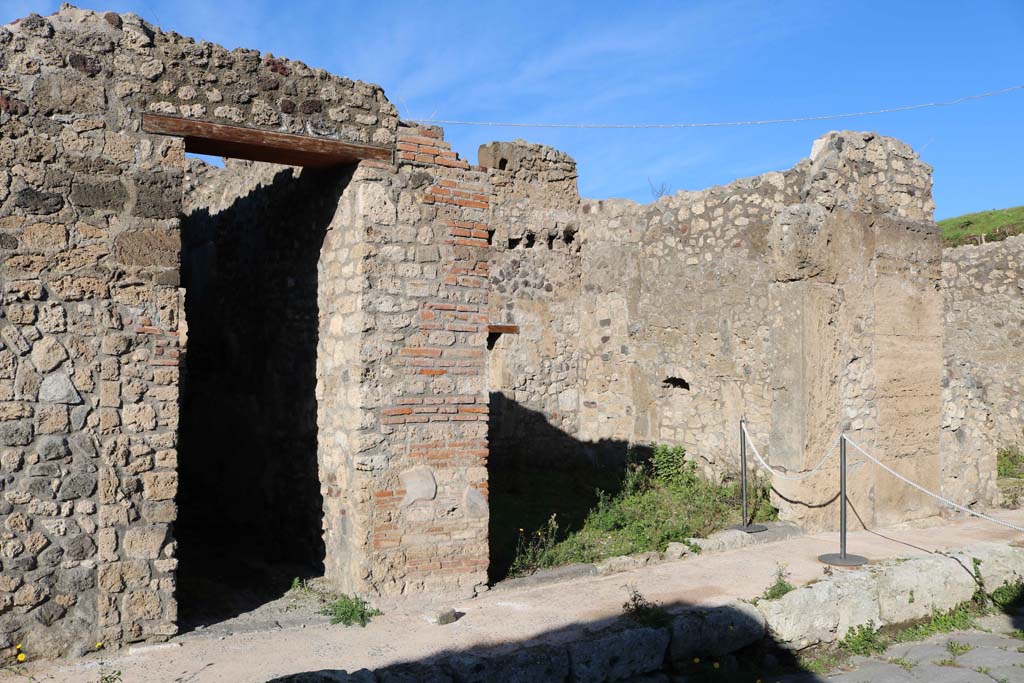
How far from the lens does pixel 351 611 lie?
5.57 metres

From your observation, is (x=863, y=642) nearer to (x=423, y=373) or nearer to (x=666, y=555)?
(x=666, y=555)

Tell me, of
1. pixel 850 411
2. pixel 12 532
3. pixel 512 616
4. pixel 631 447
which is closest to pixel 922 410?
pixel 850 411

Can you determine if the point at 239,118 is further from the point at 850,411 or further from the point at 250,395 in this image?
the point at 850,411

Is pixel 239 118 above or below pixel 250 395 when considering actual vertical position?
above

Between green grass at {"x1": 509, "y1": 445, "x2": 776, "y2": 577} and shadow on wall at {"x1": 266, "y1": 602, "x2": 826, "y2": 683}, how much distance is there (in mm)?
1294

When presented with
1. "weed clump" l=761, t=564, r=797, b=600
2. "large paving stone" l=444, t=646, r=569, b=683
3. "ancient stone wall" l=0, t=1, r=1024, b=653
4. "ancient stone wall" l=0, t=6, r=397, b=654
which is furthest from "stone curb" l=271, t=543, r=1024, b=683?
"ancient stone wall" l=0, t=6, r=397, b=654

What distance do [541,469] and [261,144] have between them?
22.1 feet

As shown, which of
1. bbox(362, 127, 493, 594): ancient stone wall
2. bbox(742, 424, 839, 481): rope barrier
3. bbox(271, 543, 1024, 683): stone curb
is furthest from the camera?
bbox(742, 424, 839, 481): rope barrier

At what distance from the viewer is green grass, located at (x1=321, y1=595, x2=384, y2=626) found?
18.1 feet

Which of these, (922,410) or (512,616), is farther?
(922,410)

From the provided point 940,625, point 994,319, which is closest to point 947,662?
point 940,625

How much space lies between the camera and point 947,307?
49.6ft

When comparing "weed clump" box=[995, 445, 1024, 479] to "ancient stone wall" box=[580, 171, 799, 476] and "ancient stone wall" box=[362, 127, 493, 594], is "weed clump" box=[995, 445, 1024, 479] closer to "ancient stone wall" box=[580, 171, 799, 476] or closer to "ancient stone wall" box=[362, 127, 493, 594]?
"ancient stone wall" box=[580, 171, 799, 476]

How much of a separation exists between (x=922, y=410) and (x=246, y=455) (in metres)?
7.09
